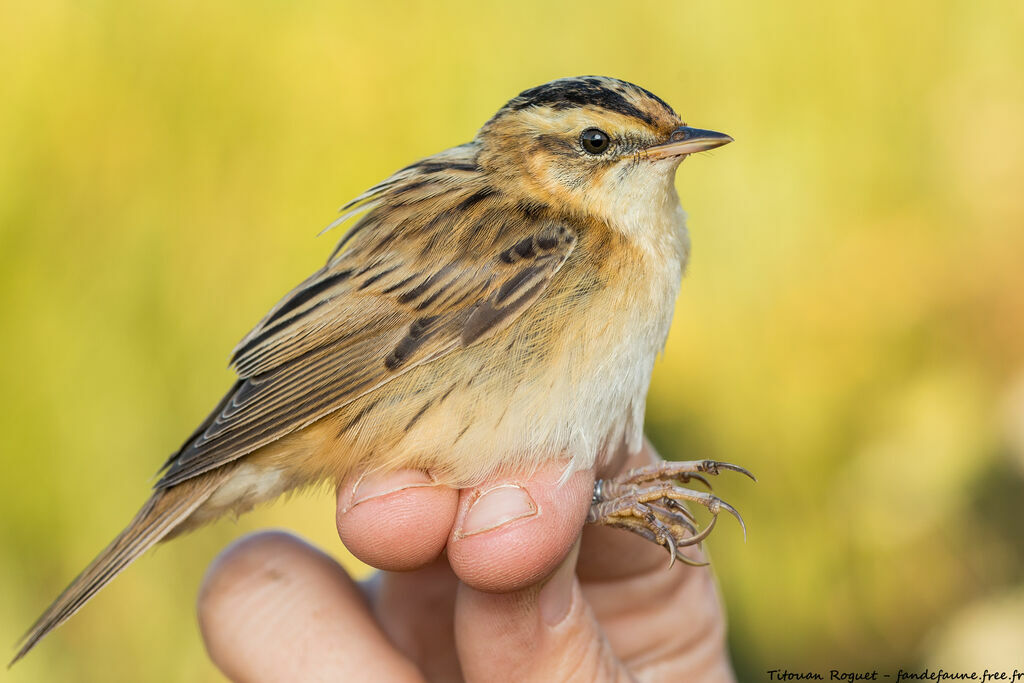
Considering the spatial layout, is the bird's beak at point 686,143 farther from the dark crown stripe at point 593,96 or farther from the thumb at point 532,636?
the thumb at point 532,636

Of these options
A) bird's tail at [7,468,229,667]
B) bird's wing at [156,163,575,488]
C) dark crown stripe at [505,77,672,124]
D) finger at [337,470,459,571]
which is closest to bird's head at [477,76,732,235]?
dark crown stripe at [505,77,672,124]

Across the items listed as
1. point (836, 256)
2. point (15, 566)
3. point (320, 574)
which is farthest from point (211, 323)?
point (836, 256)

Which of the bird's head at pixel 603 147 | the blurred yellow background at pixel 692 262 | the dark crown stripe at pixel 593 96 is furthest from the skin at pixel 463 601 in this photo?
the blurred yellow background at pixel 692 262

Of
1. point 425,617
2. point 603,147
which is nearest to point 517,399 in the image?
point 603,147

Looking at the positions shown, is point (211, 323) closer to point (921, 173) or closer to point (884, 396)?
point (884, 396)

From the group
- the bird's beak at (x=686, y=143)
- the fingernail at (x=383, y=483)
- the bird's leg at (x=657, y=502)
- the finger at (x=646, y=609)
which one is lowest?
the finger at (x=646, y=609)

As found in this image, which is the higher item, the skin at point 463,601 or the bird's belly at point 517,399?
the bird's belly at point 517,399
